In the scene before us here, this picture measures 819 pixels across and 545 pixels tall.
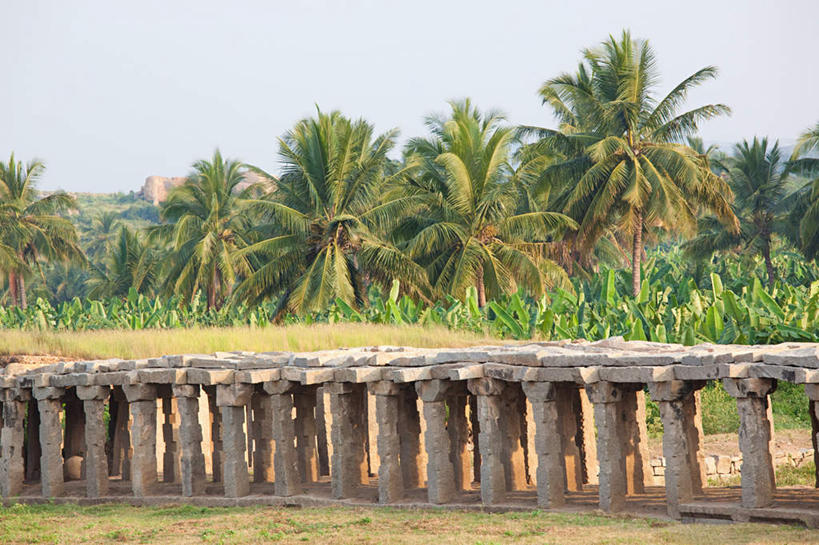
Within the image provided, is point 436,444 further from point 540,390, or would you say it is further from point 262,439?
point 262,439

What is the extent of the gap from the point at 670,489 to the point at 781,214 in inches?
1275

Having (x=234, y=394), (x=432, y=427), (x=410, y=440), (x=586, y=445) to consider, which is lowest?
(x=586, y=445)

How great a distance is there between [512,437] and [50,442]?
30.2ft

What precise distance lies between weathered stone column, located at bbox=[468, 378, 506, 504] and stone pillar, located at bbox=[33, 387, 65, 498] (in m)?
8.72

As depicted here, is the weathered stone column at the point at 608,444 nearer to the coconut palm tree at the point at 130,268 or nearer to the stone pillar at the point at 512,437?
the stone pillar at the point at 512,437

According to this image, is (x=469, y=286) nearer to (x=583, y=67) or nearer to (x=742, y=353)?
(x=583, y=67)

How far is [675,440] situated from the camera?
13.8 meters

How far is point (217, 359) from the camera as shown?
1764 centimetres

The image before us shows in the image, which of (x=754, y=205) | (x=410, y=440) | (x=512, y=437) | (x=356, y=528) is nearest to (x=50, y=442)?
(x=410, y=440)

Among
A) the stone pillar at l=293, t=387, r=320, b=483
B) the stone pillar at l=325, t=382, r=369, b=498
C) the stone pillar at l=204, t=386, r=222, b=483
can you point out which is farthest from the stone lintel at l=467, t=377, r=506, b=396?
the stone pillar at l=204, t=386, r=222, b=483

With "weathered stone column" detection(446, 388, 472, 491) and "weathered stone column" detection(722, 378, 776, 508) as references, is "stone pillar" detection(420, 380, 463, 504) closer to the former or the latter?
"weathered stone column" detection(446, 388, 472, 491)

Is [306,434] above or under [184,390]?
under

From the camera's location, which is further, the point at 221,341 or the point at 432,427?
the point at 221,341

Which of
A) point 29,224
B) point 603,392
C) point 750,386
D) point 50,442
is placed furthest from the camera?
point 29,224
